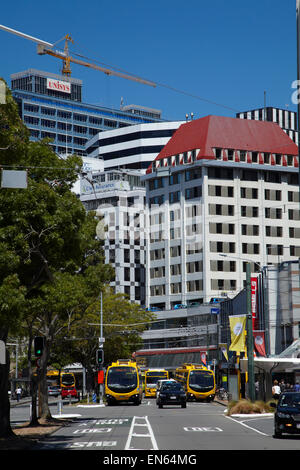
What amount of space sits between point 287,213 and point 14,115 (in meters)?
108

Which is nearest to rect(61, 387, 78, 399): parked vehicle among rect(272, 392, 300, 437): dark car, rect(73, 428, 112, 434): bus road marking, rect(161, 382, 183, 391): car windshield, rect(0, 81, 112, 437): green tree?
rect(161, 382, 183, 391): car windshield

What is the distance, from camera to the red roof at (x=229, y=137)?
127250mm

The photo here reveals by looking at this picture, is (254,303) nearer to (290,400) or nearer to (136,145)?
(290,400)

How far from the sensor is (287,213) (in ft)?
426

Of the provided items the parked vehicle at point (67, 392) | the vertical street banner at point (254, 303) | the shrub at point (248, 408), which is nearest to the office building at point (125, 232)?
the parked vehicle at point (67, 392)

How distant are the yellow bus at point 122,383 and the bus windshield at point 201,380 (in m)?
9.63

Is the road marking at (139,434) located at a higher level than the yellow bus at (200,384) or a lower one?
higher

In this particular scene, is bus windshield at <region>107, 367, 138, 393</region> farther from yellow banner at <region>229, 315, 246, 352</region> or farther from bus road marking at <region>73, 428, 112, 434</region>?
bus road marking at <region>73, 428, 112, 434</region>

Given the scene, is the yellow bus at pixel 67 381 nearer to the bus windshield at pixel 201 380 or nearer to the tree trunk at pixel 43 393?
the bus windshield at pixel 201 380

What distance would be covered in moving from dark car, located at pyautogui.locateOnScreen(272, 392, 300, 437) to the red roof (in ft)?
321

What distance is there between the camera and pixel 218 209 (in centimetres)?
12538

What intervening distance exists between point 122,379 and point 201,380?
41.7ft

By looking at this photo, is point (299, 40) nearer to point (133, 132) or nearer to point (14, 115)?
point (14, 115)
